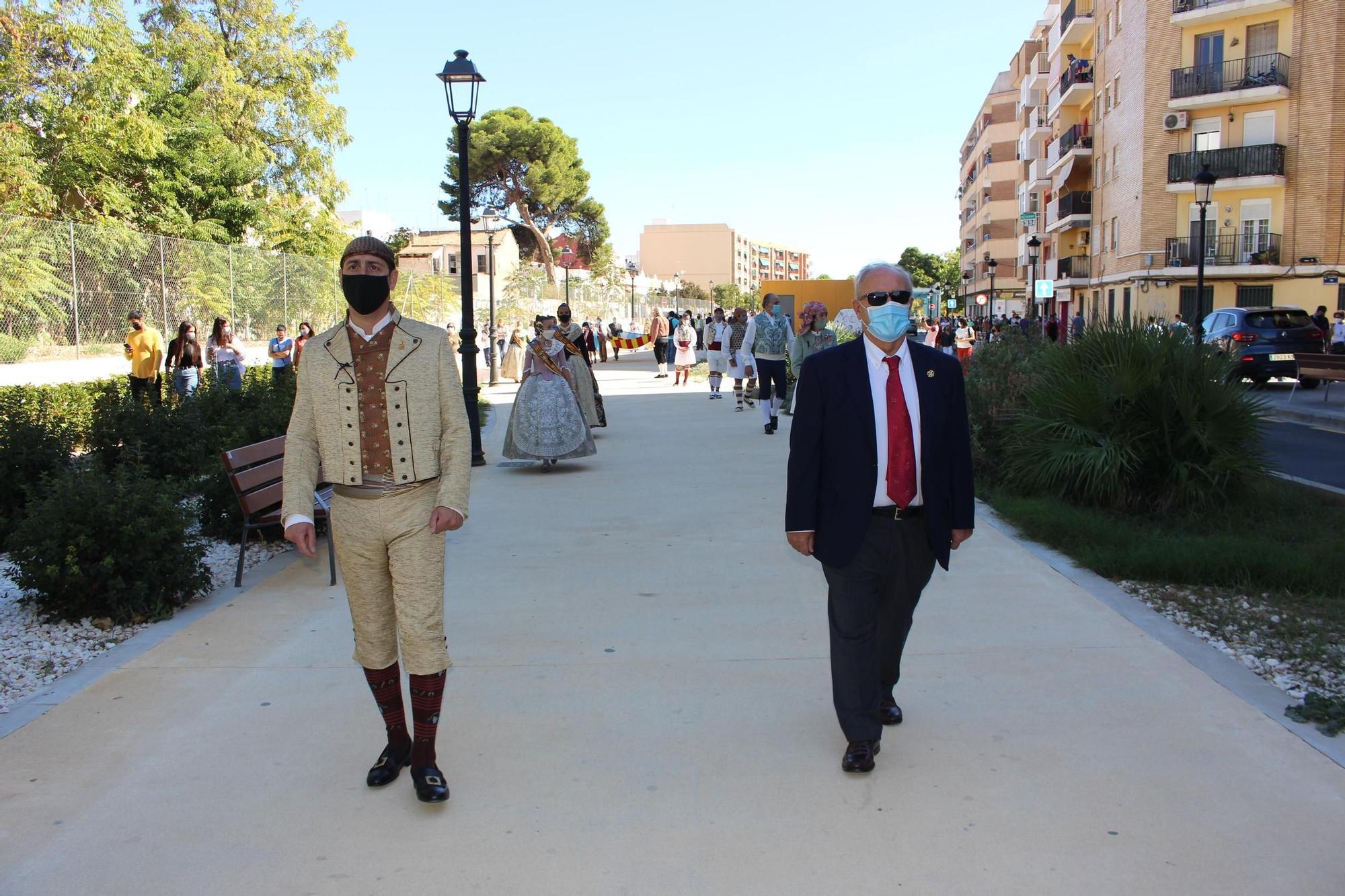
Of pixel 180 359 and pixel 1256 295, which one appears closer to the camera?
pixel 180 359

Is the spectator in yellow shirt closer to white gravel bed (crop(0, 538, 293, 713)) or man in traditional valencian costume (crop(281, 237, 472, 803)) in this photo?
white gravel bed (crop(0, 538, 293, 713))

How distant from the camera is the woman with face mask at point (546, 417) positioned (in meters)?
11.4

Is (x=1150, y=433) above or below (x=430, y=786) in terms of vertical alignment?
above

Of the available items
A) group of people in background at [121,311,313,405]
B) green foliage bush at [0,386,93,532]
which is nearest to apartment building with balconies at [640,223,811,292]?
group of people in background at [121,311,313,405]

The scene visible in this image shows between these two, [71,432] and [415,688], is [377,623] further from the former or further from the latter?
[71,432]

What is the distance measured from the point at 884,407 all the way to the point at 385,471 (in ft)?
5.53

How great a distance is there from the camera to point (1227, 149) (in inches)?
1486

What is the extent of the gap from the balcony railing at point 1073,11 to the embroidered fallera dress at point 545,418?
4633cm

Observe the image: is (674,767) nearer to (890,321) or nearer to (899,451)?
(899,451)

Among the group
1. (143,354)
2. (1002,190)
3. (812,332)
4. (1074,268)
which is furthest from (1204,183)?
(1002,190)

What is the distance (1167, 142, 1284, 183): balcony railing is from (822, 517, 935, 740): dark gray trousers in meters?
38.8

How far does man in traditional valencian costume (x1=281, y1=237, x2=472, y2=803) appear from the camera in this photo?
363 centimetres

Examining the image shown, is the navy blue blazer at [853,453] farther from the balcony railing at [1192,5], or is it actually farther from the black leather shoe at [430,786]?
the balcony railing at [1192,5]

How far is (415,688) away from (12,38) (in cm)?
2518
